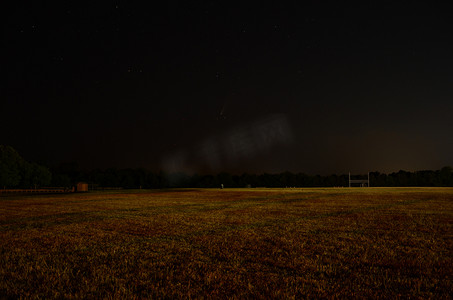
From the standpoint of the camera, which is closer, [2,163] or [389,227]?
[389,227]

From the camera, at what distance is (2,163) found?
246 ft

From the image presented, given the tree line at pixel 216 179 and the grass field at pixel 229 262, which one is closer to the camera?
the grass field at pixel 229 262

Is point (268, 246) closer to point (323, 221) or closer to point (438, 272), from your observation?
point (438, 272)

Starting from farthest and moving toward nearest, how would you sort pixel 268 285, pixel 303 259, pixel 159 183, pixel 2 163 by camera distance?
1. pixel 159 183
2. pixel 2 163
3. pixel 303 259
4. pixel 268 285

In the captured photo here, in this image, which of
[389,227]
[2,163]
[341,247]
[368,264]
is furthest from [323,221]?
[2,163]

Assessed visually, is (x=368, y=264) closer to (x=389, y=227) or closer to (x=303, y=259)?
(x=303, y=259)

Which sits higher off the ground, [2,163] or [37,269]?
[2,163]

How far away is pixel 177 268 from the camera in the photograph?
6930mm

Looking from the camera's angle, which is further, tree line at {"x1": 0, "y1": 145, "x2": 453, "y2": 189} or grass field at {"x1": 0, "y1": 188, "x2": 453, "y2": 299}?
tree line at {"x1": 0, "y1": 145, "x2": 453, "y2": 189}

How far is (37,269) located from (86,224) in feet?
25.6

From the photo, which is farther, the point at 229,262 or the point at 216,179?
the point at 216,179

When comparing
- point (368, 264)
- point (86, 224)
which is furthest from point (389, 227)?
point (86, 224)

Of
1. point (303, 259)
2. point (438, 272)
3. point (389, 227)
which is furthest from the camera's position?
point (389, 227)

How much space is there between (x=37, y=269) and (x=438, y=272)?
890cm
